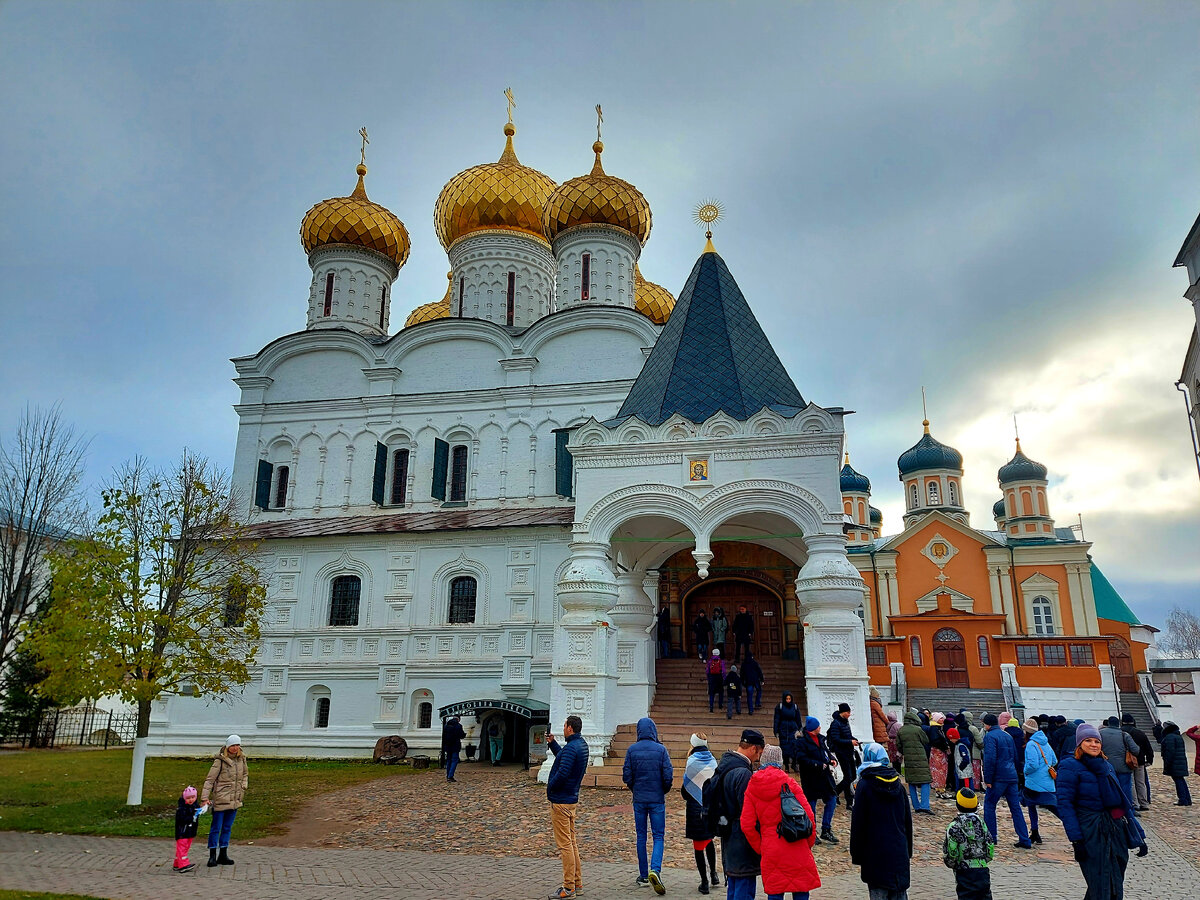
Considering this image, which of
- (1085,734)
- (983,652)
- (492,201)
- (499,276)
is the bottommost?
(1085,734)

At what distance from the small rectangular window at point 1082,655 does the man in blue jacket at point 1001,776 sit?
1532 centimetres

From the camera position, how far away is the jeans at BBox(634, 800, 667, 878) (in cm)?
694

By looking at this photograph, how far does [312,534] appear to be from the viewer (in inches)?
787

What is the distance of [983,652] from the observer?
1090 inches

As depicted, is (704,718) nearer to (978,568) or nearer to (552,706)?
(552,706)

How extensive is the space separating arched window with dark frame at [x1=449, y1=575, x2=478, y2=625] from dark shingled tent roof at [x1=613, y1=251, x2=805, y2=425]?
6416mm

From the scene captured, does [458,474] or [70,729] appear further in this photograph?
[70,729]

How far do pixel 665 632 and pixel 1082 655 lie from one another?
36.5 feet

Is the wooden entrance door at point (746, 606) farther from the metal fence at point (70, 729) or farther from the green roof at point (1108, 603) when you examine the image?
the green roof at point (1108, 603)

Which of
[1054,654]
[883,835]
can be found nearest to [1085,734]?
[883,835]

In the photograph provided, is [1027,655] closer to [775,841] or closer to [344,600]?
[344,600]

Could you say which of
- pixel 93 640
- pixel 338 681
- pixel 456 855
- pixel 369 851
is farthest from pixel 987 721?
pixel 338 681

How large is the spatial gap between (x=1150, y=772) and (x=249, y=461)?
20511 millimetres

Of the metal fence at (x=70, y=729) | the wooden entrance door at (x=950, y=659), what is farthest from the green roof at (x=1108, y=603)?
the metal fence at (x=70, y=729)
